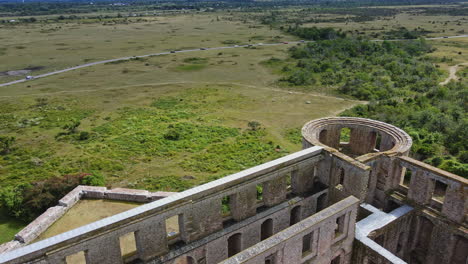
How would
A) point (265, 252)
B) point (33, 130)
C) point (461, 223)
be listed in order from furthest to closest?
point (33, 130) < point (461, 223) < point (265, 252)

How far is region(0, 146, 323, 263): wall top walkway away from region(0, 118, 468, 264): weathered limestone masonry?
0.14 feet

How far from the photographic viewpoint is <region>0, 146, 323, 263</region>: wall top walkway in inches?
481

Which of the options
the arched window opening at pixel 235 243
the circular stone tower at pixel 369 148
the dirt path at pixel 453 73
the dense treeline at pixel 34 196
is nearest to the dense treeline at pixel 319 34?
the dirt path at pixel 453 73

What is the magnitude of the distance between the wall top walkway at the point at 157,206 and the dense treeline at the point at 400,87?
18865 millimetres

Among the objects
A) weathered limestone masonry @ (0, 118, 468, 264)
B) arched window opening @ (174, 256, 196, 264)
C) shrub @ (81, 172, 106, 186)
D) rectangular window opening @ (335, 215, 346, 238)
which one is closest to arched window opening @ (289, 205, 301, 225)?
weathered limestone masonry @ (0, 118, 468, 264)

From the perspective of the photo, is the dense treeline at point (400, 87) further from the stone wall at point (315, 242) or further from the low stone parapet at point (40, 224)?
the low stone parapet at point (40, 224)

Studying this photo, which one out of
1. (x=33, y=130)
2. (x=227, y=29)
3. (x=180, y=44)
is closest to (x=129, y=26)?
(x=227, y=29)

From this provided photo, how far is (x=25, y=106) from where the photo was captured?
5069 centimetres

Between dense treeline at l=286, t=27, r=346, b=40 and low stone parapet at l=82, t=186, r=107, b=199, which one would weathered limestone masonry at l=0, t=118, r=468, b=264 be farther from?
dense treeline at l=286, t=27, r=346, b=40

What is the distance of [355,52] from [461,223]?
2739 inches

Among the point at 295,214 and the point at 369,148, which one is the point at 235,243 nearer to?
the point at 295,214

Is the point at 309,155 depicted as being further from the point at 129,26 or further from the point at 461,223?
the point at 129,26

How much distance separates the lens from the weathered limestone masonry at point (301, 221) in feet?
44.9

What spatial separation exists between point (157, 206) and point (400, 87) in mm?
55142
